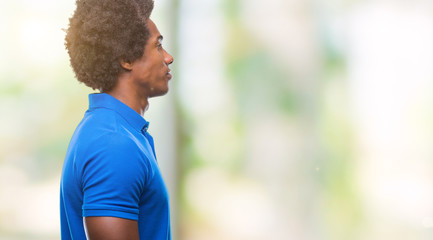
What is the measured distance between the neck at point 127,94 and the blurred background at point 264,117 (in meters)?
1.65

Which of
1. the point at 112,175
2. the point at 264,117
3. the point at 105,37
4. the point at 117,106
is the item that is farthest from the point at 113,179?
the point at 264,117

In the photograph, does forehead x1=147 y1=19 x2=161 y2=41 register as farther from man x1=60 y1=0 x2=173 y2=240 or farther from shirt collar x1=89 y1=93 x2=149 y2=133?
shirt collar x1=89 y1=93 x2=149 y2=133

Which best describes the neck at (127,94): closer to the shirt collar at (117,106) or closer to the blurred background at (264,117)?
the shirt collar at (117,106)

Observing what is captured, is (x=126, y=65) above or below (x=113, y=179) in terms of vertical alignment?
above

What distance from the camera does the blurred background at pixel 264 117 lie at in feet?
8.02

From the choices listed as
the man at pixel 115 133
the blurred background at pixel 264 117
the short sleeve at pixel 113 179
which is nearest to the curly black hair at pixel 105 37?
the man at pixel 115 133

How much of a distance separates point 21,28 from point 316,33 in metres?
1.48

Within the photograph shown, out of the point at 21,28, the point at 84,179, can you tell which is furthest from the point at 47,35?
the point at 84,179

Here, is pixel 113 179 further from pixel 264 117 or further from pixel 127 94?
pixel 264 117

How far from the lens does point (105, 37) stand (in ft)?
3.04

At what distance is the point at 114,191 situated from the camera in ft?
2.51

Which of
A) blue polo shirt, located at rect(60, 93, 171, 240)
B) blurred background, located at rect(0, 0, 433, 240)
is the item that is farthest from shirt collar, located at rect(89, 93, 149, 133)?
blurred background, located at rect(0, 0, 433, 240)

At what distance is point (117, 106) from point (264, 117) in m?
1.90

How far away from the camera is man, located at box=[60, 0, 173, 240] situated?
77cm
